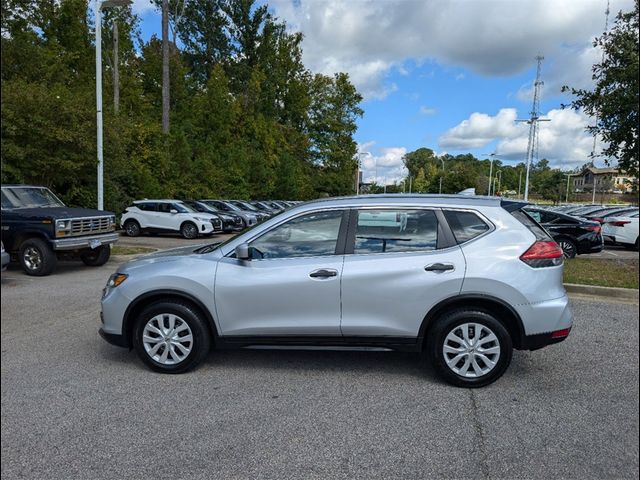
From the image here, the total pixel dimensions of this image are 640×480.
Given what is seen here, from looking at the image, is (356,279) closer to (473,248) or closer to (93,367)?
(473,248)

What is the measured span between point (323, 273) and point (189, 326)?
1343mm

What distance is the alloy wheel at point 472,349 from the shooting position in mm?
4109

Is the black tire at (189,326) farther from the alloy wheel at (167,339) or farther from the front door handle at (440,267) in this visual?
the front door handle at (440,267)

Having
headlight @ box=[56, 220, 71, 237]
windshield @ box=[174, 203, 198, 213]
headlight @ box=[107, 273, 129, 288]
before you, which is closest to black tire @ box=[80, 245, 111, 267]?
headlight @ box=[56, 220, 71, 237]

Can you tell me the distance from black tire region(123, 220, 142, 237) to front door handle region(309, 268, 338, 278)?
1745 centimetres

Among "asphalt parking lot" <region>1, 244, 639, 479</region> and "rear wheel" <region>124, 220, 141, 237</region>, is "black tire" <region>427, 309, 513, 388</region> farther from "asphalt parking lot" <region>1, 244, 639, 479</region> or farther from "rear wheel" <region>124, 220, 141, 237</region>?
"rear wheel" <region>124, 220, 141, 237</region>

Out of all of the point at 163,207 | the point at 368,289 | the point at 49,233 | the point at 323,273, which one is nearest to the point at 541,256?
the point at 368,289

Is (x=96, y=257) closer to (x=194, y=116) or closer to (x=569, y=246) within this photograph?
(x=569, y=246)

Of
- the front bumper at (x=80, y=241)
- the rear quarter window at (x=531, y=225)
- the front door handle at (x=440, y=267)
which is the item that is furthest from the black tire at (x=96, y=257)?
the rear quarter window at (x=531, y=225)

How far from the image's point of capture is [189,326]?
172 inches

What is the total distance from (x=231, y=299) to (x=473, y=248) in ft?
7.19

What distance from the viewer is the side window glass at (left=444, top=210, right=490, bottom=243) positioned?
4234 millimetres

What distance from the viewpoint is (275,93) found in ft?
154

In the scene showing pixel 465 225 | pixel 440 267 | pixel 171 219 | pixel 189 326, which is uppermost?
pixel 465 225
